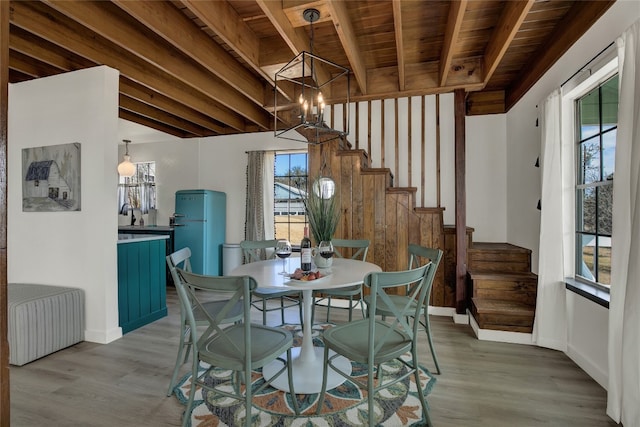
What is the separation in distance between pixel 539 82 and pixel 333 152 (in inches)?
87.7

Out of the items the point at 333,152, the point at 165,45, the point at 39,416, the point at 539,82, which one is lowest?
the point at 39,416

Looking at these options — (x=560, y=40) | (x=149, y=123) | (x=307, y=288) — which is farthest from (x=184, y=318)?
(x=149, y=123)

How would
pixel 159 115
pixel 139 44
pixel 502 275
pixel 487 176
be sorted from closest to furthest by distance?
1. pixel 139 44
2. pixel 502 275
3. pixel 487 176
4. pixel 159 115

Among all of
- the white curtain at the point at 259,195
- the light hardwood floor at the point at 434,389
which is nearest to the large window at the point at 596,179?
the light hardwood floor at the point at 434,389

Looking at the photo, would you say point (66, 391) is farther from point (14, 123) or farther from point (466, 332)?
point (466, 332)

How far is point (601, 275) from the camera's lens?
2.38 m

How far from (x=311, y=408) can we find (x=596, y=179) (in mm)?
2738

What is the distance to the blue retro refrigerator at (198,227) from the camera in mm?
4883

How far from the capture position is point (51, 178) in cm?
307

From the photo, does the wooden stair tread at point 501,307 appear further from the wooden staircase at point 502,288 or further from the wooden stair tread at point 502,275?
the wooden stair tread at point 502,275

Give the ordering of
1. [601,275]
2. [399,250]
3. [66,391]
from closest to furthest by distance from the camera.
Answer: [66,391]
[601,275]
[399,250]

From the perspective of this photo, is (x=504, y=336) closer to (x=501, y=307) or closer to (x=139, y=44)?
(x=501, y=307)

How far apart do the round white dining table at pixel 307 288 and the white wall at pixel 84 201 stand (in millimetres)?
1609

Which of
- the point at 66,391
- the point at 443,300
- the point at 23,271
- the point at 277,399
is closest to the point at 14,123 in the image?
the point at 23,271
